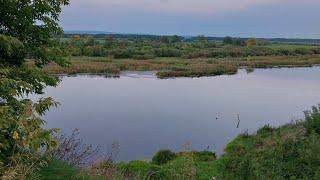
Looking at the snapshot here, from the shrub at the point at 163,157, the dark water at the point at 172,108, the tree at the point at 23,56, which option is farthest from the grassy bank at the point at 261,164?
the dark water at the point at 172,108

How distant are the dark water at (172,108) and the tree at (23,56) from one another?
1140cm

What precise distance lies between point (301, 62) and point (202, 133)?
59177 mm

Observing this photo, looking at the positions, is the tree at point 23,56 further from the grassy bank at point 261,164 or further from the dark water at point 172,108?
the dark water at point 172,108

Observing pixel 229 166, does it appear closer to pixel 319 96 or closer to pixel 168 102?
pixel 168 102

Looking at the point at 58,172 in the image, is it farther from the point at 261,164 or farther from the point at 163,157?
the point at 163,157

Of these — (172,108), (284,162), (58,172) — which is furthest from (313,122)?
(172,108)

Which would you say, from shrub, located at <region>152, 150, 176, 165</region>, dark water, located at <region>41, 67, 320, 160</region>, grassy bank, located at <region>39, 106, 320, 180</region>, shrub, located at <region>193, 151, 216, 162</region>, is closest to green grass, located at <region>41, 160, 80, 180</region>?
grassy bank, located at <region>39, 106, 320, 180</region>

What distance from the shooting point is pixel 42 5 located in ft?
26.3

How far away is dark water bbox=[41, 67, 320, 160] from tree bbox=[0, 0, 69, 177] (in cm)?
1140

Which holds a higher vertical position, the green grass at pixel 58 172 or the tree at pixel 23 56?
the tree at pixel 23 56

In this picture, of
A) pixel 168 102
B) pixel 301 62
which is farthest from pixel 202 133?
pixel 301 62

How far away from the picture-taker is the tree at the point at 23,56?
6.05 meters

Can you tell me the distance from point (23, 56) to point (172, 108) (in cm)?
2673

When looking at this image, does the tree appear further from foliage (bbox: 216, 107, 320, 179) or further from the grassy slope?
foliage (bbox: 216, 107, 320, 179)
